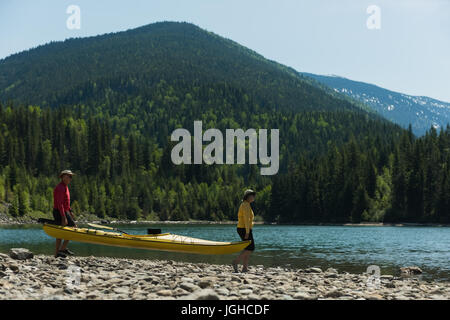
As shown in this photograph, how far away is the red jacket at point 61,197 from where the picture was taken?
21.7 m

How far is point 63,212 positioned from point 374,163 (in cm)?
13695

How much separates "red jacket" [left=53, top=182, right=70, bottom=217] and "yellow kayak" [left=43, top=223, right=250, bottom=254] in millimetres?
2323

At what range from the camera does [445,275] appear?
90.7 ft

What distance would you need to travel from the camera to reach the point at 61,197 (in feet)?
71.4

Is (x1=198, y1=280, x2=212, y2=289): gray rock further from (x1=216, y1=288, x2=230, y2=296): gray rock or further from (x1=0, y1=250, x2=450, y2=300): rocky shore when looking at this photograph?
(x1=216, y1=288, x2=230, y2=296): gray rock

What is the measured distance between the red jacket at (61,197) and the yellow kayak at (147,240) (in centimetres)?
232

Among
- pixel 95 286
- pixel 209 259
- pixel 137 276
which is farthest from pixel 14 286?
pixel 209 259

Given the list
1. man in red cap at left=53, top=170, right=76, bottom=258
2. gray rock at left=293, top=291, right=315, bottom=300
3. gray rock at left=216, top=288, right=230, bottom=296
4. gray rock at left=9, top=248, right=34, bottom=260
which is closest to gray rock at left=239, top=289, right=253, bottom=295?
gray rock at left=216, top=288, right=230, bottom=296

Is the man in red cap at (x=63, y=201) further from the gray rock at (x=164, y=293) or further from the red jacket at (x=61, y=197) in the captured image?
the gray rock at (x=164, y=293)

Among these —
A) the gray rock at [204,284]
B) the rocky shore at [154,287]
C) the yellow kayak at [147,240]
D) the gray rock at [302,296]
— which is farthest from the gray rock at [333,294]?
the yellow kayak at [147,240]

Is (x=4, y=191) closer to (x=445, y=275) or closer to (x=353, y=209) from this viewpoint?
(x=353, y=209)

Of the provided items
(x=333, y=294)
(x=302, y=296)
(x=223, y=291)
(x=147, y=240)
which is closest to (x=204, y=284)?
(x=223, y=291)

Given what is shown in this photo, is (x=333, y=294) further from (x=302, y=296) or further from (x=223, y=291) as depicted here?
(x=223, y=291)

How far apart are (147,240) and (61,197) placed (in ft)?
21.5
